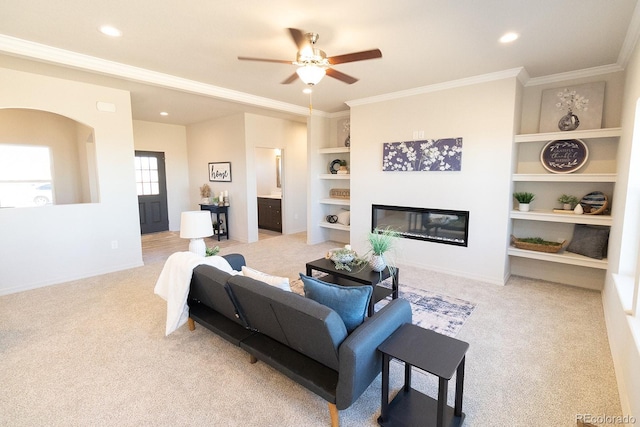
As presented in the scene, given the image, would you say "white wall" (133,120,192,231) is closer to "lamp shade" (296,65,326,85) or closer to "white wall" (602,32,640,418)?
"lamp shade" (296,65,326,85)

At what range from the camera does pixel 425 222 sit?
4.70 metres

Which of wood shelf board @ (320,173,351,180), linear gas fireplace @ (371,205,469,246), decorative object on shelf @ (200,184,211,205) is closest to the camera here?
linear gas fireplace @ (371,205,469,246)

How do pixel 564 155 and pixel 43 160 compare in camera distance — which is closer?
pixel 564 155

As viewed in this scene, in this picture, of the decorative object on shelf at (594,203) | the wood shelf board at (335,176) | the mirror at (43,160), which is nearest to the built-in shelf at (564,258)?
the decorative object on shelf at (594,203)

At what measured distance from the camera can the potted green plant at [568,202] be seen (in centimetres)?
381

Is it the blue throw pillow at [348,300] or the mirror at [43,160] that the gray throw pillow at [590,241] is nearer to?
the blue throw pillow at [348,300]

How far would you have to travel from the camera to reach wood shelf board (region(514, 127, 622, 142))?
132 inches

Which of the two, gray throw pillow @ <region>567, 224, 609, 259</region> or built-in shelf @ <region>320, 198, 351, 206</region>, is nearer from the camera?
gray throw pillow @ <region>567, 224, 609, 259</region>

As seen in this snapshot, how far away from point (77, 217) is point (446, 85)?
5.39 meters

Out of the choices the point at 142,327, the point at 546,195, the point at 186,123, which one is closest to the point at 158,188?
the point at 186,123

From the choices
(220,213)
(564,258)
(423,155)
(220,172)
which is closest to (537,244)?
(564,258)

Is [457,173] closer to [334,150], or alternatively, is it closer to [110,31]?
[334,150]

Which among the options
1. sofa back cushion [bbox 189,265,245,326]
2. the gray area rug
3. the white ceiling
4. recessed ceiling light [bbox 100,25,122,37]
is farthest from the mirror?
the gray area rug

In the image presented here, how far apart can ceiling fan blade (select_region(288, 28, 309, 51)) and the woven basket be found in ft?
11.9
